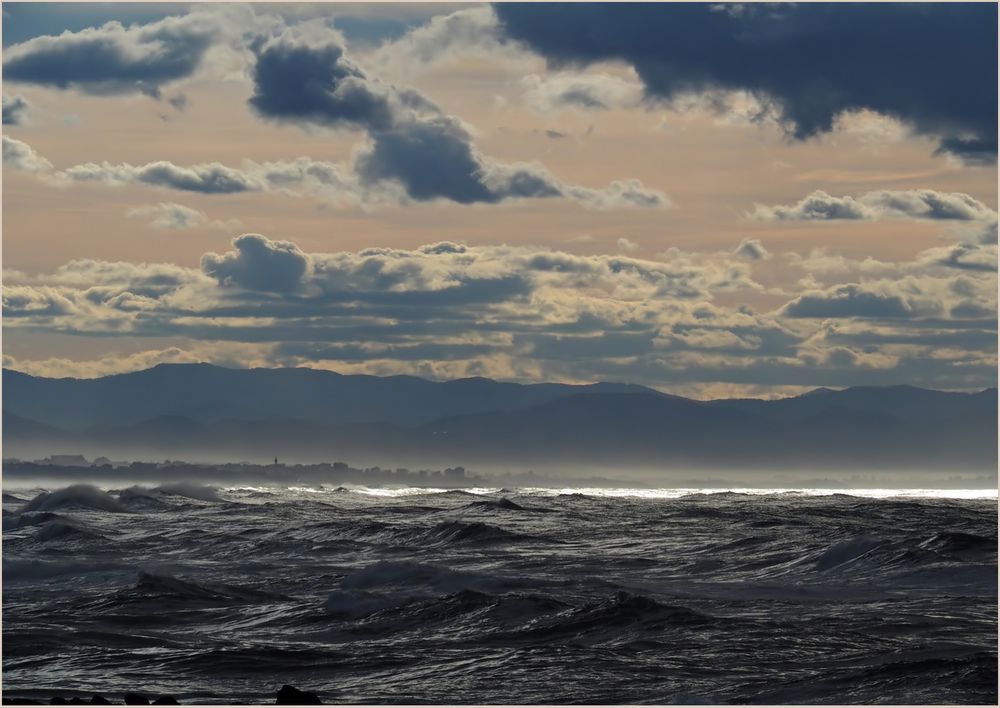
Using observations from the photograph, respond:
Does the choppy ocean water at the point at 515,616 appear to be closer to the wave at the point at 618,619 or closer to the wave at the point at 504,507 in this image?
the wave at the point at 618,619

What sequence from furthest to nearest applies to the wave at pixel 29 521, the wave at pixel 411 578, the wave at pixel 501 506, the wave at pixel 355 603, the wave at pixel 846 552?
the wave at pixel 501 506 → the wave at pixel 29 521 → the wave at pixel 846 552 → the wave at pixel 411 578 → the wave at pixel 355 603

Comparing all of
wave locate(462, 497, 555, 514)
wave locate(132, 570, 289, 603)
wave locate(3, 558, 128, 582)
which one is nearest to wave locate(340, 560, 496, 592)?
wave locate(132, 570, 289, 603)

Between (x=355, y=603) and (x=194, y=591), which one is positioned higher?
(x=355, y=603)

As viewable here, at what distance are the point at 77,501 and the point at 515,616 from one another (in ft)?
234

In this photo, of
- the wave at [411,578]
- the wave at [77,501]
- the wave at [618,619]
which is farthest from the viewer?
the wave at [77,501]

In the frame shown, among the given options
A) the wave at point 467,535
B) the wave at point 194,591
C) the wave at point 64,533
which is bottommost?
the wave at point 194,591

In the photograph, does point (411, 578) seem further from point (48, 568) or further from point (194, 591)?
point (48, 568)

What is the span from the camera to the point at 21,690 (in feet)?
80.6

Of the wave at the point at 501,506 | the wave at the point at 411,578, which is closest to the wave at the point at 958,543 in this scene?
the wave at the point at 411,578

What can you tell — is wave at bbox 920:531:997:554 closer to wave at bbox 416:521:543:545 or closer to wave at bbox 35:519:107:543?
wave at bbox 416:521:543:545

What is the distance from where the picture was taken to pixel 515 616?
104 feet

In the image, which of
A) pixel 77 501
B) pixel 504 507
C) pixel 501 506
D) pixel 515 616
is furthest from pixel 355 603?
pixel 77 501

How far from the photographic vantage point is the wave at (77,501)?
3565 inches

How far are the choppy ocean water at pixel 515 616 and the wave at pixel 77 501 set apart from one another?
33.3m
